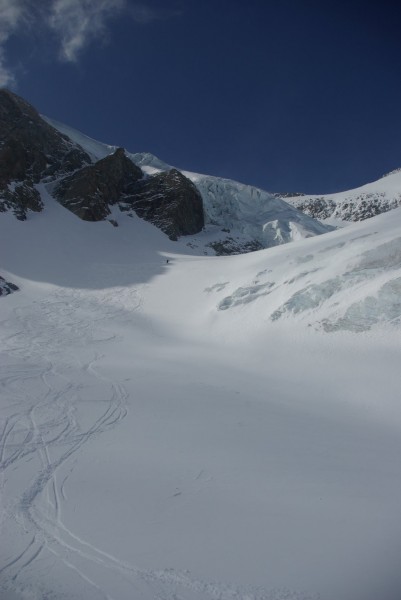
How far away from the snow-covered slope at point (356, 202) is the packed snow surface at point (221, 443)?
363 feet

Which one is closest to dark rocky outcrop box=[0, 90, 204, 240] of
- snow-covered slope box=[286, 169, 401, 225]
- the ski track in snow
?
the ski track in snow

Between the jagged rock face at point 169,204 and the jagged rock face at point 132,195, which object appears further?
the jagged rock face at point 169,204

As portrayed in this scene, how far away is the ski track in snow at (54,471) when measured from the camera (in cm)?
367

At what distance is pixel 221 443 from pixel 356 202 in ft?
438

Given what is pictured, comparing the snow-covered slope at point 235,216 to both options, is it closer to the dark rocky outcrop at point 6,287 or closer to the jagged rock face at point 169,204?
the jagged rock face at point 169,204

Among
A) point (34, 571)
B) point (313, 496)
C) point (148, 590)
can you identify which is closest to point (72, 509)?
point (34, 571)

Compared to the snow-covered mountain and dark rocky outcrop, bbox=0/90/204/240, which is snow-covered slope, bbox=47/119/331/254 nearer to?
dark rocky outcrop, bbox=0/90/204/240

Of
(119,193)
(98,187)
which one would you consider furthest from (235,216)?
(98,187)

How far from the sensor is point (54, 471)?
5637 mm

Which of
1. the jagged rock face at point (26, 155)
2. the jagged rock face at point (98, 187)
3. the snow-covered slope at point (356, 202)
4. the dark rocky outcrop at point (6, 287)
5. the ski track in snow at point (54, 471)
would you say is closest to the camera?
the ski track in snow at point (54, 471)

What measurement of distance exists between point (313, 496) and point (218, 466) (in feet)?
4.91

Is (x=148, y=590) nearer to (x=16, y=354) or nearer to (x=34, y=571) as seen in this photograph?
(x=34, y=571)

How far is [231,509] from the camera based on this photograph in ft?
15.9

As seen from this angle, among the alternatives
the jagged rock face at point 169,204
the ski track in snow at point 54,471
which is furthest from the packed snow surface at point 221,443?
the jagged rock face at point 169,204
